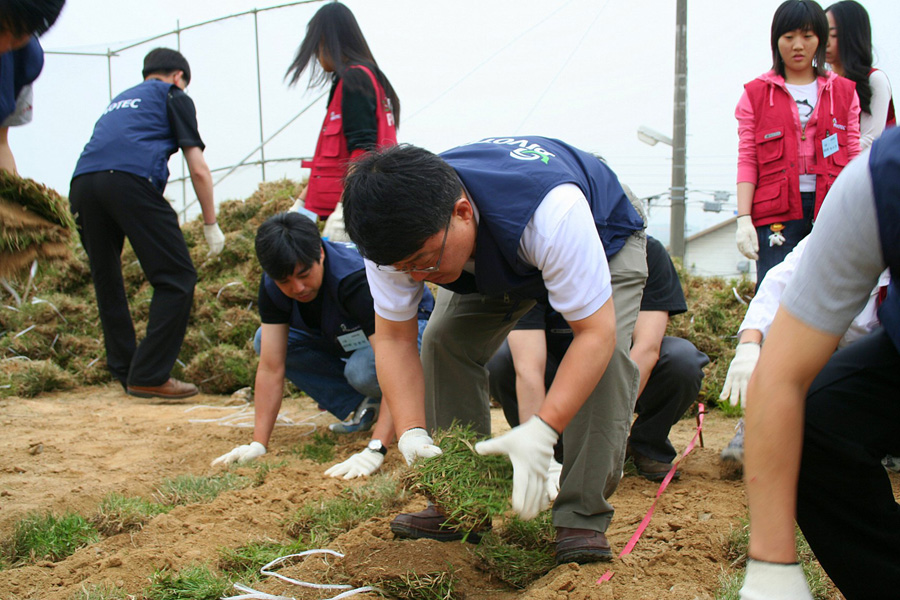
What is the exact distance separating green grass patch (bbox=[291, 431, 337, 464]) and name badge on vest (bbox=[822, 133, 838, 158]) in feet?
8.99

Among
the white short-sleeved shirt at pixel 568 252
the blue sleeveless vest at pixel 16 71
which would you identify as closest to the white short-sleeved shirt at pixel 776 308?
the white short-sleeved shirt at pixel 568 252

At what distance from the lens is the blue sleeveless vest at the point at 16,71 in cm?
266

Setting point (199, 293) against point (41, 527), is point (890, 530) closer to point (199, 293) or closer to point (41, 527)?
point (41, 527)

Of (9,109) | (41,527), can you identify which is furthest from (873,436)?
(9,109)

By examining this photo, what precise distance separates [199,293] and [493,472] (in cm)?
480

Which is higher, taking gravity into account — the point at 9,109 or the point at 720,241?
the point at 9,109

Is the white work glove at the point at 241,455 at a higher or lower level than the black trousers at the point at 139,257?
lower

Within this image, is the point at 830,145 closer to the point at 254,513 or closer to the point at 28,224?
the point at 254,513

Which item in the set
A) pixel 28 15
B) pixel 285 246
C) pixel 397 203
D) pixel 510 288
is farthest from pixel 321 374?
pixel 397 203

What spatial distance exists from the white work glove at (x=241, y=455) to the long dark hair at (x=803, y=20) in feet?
10.4

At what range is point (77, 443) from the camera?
3.85 m

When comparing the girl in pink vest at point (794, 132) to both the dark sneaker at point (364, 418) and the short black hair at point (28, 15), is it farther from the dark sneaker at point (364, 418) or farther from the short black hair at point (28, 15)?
the short black hair at point (28, 15)

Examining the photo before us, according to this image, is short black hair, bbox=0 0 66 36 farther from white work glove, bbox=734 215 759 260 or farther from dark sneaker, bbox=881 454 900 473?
dark sneaker, bbox=881 454 900 473

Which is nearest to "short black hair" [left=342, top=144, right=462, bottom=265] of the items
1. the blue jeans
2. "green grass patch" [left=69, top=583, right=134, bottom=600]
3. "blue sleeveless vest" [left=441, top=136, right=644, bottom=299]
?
"blue sleeveless vest" [left=441, top=136, right=644, bottom=299]
